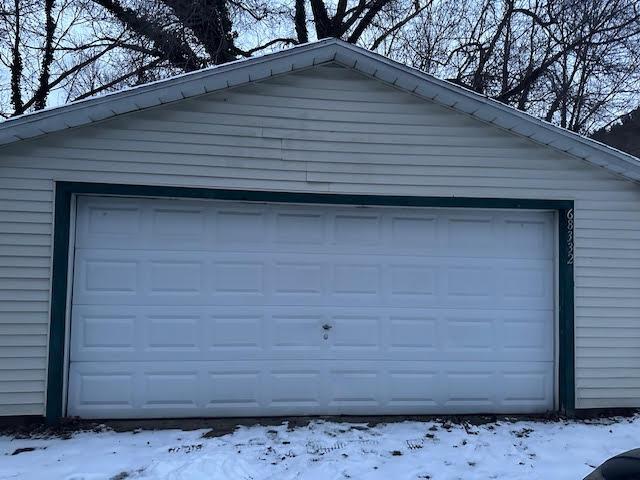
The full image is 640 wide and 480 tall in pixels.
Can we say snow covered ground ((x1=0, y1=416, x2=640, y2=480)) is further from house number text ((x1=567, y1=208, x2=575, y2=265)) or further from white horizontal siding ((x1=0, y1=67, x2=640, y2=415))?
house number text ((x1=567, y1=208, x2=575, y2=265))

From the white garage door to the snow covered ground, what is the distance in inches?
17.4

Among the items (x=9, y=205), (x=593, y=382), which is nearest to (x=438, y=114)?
(x=593, y=382)

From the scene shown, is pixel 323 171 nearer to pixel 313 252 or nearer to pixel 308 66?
pixel 313 252

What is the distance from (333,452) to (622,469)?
2.65 m

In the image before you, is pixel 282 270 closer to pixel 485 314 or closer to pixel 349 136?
pixel 349 136

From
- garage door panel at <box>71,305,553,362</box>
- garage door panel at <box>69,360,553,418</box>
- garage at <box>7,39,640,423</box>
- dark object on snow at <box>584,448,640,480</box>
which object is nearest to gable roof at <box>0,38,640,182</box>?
garage at <box>7,39,640,423</box>

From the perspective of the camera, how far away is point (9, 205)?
553cm

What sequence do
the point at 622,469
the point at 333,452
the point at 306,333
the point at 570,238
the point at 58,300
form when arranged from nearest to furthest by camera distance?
the point at 622,469
the point at 333,452
the point at 58,300
the point at 306,333
the point at 570,238

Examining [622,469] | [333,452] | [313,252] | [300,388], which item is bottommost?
[333,452]

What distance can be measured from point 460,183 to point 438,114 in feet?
2.76

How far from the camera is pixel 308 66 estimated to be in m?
5.87

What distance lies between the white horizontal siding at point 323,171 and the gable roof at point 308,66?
0.53 ft

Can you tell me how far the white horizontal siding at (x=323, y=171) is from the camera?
5.54 meters

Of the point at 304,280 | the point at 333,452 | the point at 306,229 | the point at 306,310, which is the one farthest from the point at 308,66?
the point at 333,452
